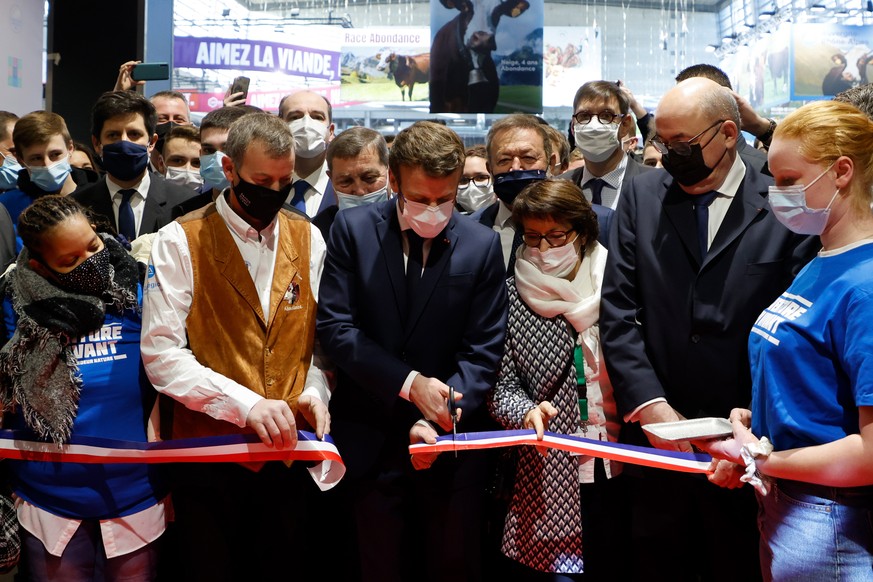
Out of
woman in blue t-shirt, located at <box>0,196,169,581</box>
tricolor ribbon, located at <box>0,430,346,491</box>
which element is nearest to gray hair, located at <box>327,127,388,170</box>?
woman in blue t-shirt, located at <box>0,196,169,581</box>

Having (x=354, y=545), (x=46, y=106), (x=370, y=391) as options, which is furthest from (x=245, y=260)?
(x=46, y=106)

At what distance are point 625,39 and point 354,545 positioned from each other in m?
9.86

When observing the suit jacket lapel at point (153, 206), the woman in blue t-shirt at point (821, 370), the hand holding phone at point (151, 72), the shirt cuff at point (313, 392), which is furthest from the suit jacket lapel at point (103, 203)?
the woman in blue t-shirt at point (821, 370)

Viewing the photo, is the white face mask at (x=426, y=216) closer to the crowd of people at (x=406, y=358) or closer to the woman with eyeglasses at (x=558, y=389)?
the crowd of people at (x=406, y=358)

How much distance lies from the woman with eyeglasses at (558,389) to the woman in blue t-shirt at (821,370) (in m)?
0.72

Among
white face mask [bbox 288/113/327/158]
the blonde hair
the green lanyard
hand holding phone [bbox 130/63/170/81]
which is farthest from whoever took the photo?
hand holding phone [bbox 130/63/170/81]

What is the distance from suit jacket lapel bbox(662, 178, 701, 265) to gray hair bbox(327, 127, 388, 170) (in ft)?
4.33

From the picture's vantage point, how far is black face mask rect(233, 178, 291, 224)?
2.58 meters

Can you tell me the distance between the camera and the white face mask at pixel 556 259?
2.73 meters

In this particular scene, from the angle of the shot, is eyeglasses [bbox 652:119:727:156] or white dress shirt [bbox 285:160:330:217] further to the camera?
white dress shirt [bbox 285:160:330:217]

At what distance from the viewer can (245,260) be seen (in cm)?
263

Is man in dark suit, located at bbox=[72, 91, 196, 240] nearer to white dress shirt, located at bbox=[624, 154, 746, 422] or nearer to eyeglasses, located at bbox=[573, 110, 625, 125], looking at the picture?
eyeglasses, located at bbox=[573, 110, 625, 125]

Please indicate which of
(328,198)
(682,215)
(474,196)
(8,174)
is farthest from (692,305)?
(8,174)

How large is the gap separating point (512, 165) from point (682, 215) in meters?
0.80
